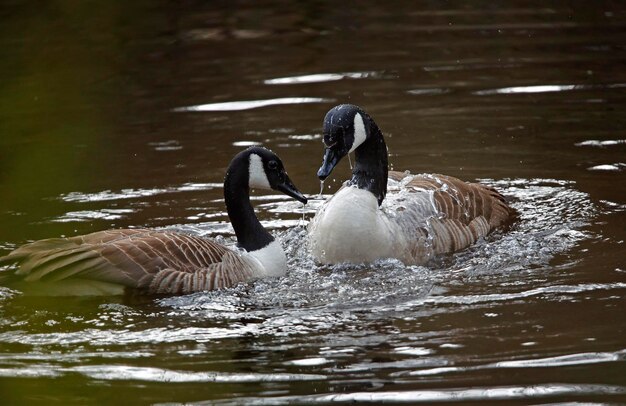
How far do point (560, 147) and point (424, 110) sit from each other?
2288mm

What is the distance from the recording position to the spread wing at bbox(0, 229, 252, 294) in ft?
24.4

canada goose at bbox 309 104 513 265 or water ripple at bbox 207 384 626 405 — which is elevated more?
canada goose at bbox 309 104 513 265

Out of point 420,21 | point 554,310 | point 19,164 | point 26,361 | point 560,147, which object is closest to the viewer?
point 19,164

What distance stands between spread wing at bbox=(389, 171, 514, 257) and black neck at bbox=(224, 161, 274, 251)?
1.58m

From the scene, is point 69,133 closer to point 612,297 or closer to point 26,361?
point 26,361

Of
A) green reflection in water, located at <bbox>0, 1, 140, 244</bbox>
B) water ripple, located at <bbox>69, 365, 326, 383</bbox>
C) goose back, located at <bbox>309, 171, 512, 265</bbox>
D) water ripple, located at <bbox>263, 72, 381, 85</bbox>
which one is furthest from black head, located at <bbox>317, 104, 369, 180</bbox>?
green reflection in water, located at <bbox>0, 1, 140, 244</bbox>

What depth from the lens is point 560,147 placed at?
12.1 m

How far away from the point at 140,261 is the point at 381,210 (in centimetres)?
268

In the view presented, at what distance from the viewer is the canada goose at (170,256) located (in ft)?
24.4

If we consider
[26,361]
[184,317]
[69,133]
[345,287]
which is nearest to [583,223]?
[345,287]

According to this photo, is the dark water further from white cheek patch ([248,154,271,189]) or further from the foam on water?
white cheek patch ([248,154,271,189])

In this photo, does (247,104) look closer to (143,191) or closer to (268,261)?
(143,191)

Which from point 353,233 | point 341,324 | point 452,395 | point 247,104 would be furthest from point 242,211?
point 247,104

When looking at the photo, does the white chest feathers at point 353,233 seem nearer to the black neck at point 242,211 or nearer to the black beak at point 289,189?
the black beak at point 289,189
